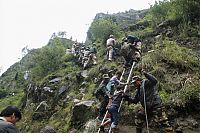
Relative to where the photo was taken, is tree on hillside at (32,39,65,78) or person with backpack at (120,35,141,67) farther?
tree on hillside at (32,39,65,78)

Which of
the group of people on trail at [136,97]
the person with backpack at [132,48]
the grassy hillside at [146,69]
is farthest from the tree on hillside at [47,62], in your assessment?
the person with backpack at [132,48]

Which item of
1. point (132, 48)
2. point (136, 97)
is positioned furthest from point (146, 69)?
point (136, 97)

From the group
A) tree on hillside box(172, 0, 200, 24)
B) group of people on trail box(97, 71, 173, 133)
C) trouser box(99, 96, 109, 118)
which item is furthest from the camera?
tree on hillside box(172, 0, 200, 24)

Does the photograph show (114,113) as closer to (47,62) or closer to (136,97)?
(136,97)

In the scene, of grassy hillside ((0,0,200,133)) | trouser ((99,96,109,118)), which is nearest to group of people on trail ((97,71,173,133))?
trouser ((99,96,109,118))

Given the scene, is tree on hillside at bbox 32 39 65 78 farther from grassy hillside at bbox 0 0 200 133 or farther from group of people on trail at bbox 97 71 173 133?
→ group of people on trail at bbox 97 71 173 133

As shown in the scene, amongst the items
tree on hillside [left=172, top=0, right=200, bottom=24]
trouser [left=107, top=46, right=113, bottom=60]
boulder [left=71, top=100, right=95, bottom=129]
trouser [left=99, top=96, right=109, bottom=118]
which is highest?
tree on hillside [left=172, top=0, right=200, bottom=24]

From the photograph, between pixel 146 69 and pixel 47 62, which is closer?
pixel 146 69

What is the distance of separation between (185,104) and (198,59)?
13.0ft

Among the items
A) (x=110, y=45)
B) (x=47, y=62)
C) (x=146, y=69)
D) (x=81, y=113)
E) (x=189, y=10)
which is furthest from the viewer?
(x=47, y=62)

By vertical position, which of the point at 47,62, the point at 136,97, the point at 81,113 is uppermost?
the point at 136,97

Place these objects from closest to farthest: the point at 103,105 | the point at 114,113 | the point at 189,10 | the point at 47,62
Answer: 1. the point at 114,113
2. the point at 103,105
3. the point at 189,10
4. the point at 47,62

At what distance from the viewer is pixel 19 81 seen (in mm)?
46469

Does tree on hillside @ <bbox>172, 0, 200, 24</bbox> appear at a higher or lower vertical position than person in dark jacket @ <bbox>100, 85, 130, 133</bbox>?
higher
